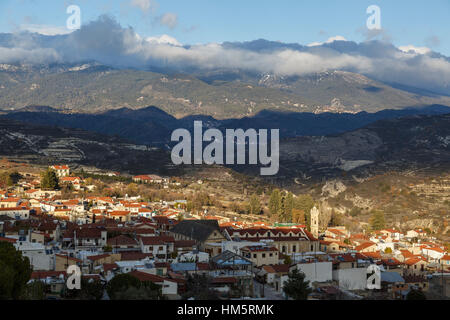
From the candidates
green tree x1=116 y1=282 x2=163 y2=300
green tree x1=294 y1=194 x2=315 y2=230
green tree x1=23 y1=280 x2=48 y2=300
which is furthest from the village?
green tree x1=294 y1=194 x2=315 y2=230

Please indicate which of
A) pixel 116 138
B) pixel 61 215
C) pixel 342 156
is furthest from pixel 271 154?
pixel 61 215

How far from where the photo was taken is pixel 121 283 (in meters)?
27.5

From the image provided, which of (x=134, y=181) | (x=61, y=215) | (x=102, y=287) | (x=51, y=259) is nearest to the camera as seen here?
(x=102, y=287)

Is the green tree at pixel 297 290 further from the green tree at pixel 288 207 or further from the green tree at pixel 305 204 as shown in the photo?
the green tree at pixel 288 207

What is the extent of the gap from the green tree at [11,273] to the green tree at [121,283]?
3.59m

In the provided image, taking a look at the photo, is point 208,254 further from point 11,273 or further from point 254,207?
point 254,207

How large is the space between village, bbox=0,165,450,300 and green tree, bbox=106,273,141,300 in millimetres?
533

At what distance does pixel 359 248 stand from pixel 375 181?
44.7m

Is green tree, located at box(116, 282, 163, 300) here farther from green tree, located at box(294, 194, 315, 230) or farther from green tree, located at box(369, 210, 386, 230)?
green tree, located at box(369, 210, 386, 230)

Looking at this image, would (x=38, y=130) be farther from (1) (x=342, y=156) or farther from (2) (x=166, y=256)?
(2) (x=166, y=256)

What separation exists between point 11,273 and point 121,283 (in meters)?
4.92

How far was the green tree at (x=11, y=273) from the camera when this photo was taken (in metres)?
24.0

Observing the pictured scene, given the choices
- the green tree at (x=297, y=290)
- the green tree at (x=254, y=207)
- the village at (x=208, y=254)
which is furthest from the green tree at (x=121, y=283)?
the green tree at (x=254, y=207)

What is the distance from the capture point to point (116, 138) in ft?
470
